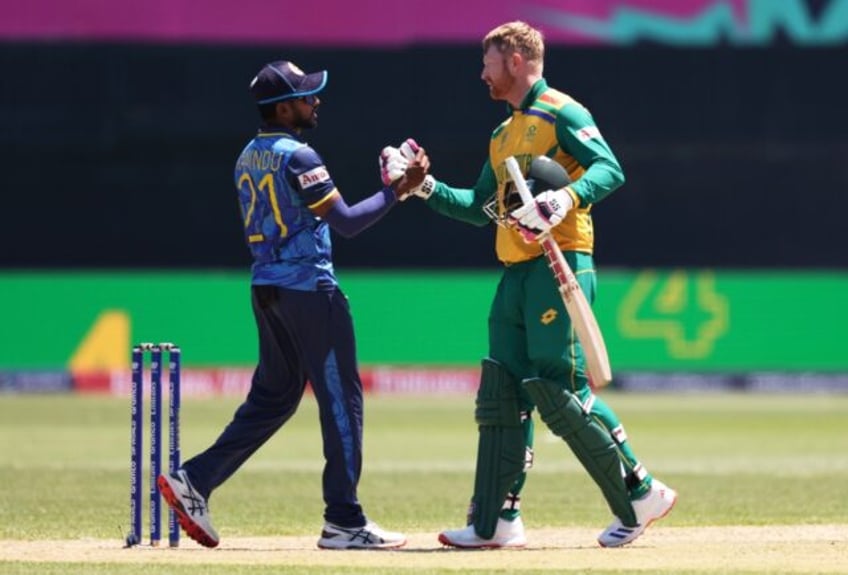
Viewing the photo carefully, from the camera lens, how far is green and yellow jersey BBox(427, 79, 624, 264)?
7809 millimetres

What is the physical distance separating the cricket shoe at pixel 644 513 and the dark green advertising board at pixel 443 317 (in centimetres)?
1371

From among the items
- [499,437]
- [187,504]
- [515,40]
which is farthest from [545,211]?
[187,504]

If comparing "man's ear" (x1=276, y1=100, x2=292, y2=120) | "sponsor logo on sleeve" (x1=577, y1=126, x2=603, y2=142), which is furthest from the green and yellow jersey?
"man's ear" (x1=276, y1=100, x2=292, y2=120)

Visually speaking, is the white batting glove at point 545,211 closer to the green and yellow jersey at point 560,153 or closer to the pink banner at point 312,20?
the green and yellow jersey at point 560,153

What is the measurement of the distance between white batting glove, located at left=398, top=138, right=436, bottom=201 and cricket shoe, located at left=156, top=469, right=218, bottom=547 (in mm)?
1416

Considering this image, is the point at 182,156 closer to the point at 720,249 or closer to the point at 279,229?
the point at 720,249

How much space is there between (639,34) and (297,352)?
563 inches

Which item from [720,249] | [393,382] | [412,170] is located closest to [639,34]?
[720,249]

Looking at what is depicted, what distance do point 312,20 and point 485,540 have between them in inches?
557

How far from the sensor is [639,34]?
71.3 ft

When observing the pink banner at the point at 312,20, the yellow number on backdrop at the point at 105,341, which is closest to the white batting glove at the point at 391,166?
the pink banner at the point at 312,20

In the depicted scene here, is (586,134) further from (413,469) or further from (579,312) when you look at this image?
(413,469)

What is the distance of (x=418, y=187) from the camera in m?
8.12

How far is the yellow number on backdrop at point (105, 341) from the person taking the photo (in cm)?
2177
